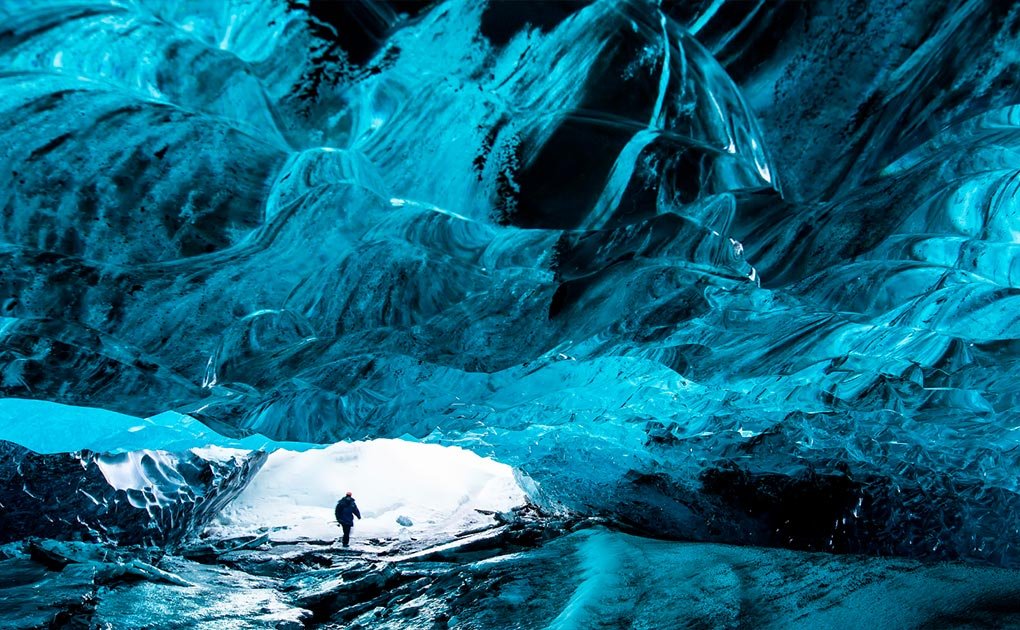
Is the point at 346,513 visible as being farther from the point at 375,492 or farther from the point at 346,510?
the point at 375,492

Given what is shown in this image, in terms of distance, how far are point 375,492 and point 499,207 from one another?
28.4 ft

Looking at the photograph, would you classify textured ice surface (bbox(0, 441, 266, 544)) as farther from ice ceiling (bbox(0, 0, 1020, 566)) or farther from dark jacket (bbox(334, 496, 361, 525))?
ice ceiling (bbox(0, 0, 1020, 566))

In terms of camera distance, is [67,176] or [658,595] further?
[658,595]

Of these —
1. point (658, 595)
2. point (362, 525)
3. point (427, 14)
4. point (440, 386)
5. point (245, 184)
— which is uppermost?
point (427, 14)

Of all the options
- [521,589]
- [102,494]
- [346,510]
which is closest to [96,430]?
[102,494]

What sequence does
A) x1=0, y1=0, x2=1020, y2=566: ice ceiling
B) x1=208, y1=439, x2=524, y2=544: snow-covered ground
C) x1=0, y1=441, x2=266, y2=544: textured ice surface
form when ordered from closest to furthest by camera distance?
x1=0, y1=0, x2=1020, y2=566: ice ceiling
x1=0, y1=441, x2=266, y2=544: textured ice surface
x1=208, y1=439, x2=524, y2=544: snow-covered ground

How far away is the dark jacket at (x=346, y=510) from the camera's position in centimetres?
945

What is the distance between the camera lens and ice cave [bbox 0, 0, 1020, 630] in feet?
9.65

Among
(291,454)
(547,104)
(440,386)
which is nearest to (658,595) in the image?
(440,386)

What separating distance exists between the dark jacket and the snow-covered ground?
1.69 feet

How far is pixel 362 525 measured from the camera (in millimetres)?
10609

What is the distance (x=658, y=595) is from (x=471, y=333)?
2.06 meters

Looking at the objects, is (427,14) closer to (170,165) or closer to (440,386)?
(170,165)

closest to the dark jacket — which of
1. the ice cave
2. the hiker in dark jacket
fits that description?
the hiker in dark jacket
